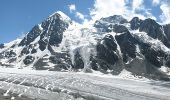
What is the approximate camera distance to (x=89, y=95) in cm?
16488

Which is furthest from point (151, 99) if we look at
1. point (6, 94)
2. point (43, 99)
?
point (6, 94)

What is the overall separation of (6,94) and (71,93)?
28105mm

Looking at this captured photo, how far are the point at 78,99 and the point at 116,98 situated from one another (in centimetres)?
1701

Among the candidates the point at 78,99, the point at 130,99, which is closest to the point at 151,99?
the point at 130,99

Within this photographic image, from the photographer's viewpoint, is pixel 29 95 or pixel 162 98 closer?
pixel 29 95

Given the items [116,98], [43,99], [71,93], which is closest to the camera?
[43,99]

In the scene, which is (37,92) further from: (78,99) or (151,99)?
(151,99)

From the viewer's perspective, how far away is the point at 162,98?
172 metres

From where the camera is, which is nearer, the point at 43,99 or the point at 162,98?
the point at 43,99

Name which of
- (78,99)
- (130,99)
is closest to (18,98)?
(78,99)

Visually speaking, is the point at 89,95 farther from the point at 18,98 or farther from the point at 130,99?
the point at 18,98

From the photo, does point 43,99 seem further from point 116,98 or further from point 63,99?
point 116,98

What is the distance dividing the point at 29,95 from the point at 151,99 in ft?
169

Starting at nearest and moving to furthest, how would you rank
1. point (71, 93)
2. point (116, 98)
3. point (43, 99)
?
point (43, 99), point (116, 98), point (71, 93)
